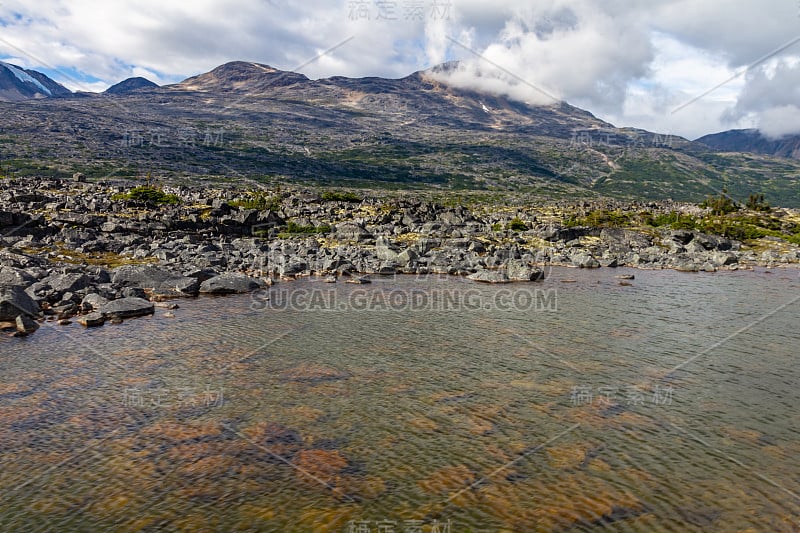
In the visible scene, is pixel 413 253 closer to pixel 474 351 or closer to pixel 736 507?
pixel 474 351

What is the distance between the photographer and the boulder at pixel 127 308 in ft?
117

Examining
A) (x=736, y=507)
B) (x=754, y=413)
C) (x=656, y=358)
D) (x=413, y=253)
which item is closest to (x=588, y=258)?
(x=413, y=253)

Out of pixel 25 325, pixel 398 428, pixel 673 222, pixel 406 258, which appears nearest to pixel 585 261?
pixel 406 258

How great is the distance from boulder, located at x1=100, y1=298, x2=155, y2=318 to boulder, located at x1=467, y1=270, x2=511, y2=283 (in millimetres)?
35067

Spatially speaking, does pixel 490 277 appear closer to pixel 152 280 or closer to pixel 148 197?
pixel 152 280

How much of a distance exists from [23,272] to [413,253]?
43.2 metres

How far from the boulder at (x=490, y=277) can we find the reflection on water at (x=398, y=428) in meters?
21.5

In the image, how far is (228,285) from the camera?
46844 millimetres

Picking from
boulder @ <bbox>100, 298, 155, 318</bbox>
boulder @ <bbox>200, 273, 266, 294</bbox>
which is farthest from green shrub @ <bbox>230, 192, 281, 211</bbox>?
boulder @ <bbox>100, 298, 155, 318</bbox>

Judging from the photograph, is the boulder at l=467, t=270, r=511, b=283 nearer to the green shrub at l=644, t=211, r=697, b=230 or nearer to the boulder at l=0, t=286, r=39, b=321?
the boulder at l=0, t=286, r=39, b=321

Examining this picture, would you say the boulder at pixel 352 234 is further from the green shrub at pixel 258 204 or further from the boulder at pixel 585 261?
the boulder at pixel 585 261

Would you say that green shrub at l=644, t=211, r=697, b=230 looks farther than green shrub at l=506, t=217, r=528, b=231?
Yes

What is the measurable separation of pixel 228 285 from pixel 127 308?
438 inches

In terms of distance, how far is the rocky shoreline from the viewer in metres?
40.8
